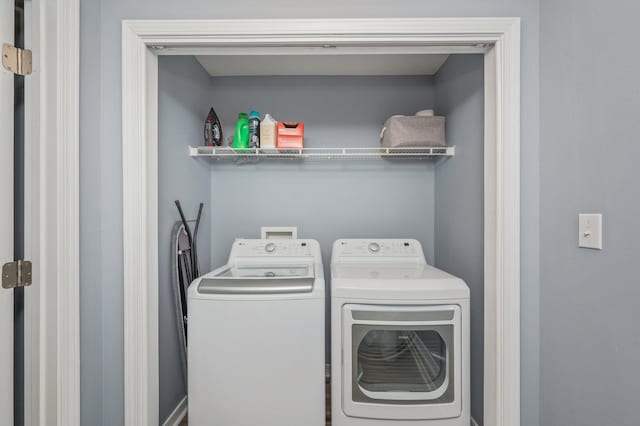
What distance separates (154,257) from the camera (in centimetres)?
148

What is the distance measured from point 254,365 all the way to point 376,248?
1.09 metres

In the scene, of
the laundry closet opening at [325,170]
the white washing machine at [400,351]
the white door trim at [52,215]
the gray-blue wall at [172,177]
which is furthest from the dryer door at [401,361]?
the white door trim at [52,215]

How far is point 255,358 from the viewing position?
1.53 meters

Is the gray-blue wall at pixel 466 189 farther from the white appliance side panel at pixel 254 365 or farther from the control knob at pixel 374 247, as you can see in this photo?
the white appliance side panel at pixel 254 365

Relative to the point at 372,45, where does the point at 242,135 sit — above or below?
below

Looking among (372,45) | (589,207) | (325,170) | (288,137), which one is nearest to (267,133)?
(288,137)

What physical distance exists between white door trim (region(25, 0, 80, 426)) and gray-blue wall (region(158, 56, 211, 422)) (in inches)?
21.4

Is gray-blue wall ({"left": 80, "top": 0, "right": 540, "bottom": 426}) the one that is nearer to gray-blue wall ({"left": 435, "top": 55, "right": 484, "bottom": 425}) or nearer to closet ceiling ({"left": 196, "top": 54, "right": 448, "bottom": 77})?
gray-blue wall ({"left": 435, "top": 55, "right": 484, "bottom": 425})

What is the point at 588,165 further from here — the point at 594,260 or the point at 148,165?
the point at 148,165

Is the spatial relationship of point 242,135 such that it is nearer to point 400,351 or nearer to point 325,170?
point 325,170

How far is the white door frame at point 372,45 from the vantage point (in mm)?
1347

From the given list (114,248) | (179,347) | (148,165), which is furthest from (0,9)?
(179,347)

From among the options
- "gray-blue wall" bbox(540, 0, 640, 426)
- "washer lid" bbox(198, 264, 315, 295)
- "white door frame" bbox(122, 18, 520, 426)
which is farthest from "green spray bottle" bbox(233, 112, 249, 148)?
"gray-blue wall" bbox(540, 0, 640, 426)

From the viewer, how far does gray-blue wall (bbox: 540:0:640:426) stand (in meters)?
0.94
